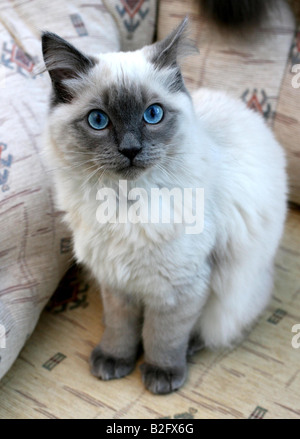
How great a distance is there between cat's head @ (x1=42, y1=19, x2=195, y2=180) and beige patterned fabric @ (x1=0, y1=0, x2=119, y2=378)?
0.20 m

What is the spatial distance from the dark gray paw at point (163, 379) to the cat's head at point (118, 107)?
1.71 feet

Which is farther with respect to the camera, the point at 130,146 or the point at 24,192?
the point at 24,192

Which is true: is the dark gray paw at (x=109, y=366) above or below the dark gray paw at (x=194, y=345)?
below

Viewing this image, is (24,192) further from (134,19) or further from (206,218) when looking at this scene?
(134,19)

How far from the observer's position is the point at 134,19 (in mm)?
1771

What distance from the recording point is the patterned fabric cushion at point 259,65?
1666 mm

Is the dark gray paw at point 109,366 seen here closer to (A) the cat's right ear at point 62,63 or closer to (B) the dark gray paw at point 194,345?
(B) the dark gray paw at point 194,345

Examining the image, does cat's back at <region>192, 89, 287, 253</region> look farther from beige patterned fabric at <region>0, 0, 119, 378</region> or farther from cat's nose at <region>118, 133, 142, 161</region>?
beige patterned fabric at <region>0, 0, 119, 378</region>

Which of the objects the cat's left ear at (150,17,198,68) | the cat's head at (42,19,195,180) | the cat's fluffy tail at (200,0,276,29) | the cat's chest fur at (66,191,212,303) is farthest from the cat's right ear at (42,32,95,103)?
the cat's fluffy tail at (200,0,276,29)

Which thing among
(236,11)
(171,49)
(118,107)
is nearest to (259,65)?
(236,11)

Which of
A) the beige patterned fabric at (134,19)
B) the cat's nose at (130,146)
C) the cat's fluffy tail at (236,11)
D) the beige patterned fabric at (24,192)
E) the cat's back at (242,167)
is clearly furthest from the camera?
the beige patterned fabric at (134,19)

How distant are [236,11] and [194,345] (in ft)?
3.12

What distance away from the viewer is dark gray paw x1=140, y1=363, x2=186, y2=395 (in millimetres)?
1335

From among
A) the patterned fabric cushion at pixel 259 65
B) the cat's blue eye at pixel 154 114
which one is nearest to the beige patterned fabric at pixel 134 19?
the patterned fabric cushion at pixel 259 65
